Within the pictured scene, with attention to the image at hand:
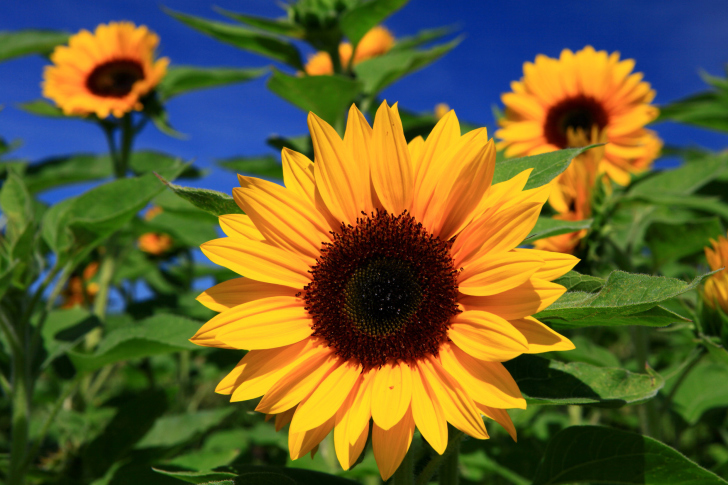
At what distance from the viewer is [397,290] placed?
54.8 inches

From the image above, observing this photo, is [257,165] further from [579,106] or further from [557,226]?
[557,226]

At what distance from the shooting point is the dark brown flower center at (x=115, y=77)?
3.74m

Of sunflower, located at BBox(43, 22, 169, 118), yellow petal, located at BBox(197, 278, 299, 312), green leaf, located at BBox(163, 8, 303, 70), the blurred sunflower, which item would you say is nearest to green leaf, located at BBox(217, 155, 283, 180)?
green leaf, located at BBox(163, 8, 303, 70)

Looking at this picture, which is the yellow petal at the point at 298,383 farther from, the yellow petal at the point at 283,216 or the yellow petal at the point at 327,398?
the yellow petal at the point at 283,216

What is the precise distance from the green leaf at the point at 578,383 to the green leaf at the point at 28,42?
4079 mm

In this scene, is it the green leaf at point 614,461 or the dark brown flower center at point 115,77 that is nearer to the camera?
the green leaf at point 614,461

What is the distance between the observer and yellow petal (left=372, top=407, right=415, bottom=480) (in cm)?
111

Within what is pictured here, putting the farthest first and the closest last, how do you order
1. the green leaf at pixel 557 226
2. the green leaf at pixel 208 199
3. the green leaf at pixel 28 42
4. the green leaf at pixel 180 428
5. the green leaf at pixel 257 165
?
the green leaf at pixel 28 42 < the green leaf at pixel 257 165 < the green leaf at pixel 180 428 < the green leaf at pixel 557 226 < the green leaf at pixel 208 199

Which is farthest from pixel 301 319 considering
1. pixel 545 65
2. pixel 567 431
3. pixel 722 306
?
pixel 545 65

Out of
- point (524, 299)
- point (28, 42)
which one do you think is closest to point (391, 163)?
point (524, 299)

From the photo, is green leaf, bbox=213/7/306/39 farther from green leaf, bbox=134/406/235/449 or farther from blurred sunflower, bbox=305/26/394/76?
green leaf, bbox=134/406/235/449

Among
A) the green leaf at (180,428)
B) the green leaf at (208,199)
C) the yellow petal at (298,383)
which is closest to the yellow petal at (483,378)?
the yellow petal at (298,383)

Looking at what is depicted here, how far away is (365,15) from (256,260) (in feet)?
5.66

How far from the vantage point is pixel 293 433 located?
115cm
